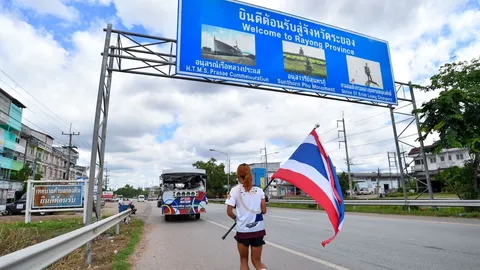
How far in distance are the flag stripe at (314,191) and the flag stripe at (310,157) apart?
0.21 metres

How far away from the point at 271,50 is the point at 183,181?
31.2ft

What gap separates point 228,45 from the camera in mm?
11992

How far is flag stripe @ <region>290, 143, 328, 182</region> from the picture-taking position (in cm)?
480

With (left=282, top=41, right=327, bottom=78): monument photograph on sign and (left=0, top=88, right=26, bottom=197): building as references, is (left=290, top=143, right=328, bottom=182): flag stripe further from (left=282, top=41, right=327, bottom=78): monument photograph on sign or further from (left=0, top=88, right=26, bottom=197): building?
(left=0, top=88, right=26, bottom=197): building

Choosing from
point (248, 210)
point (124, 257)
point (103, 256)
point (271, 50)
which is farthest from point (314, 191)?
point (271, 50)

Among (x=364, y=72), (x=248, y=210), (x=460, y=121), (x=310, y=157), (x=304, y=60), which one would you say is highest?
(x=364, y=72)

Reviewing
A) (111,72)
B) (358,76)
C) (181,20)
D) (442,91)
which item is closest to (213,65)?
(181,20)

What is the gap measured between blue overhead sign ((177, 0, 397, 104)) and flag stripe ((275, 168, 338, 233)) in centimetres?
744

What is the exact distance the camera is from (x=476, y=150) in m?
15.3

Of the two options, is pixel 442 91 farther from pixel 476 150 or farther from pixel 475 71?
pixel 476 150

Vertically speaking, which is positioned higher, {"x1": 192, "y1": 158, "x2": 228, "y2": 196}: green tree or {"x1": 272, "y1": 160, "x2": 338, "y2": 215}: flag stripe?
{"x1": 192, "y1": 158, "x2": 228, "y2": 196}: green tree

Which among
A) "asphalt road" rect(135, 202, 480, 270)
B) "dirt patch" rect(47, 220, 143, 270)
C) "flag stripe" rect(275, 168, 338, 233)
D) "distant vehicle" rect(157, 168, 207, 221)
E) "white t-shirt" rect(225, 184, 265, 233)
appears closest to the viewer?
"white t-shirt" rect(225, 184, 265, 233)

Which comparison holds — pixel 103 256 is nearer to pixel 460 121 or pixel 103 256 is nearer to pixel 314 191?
pixel 314 191

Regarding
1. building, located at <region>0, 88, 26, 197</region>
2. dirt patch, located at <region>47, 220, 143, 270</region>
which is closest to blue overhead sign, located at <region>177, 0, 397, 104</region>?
dirt patch, located at <region>47, 220, 143, 270</region>
